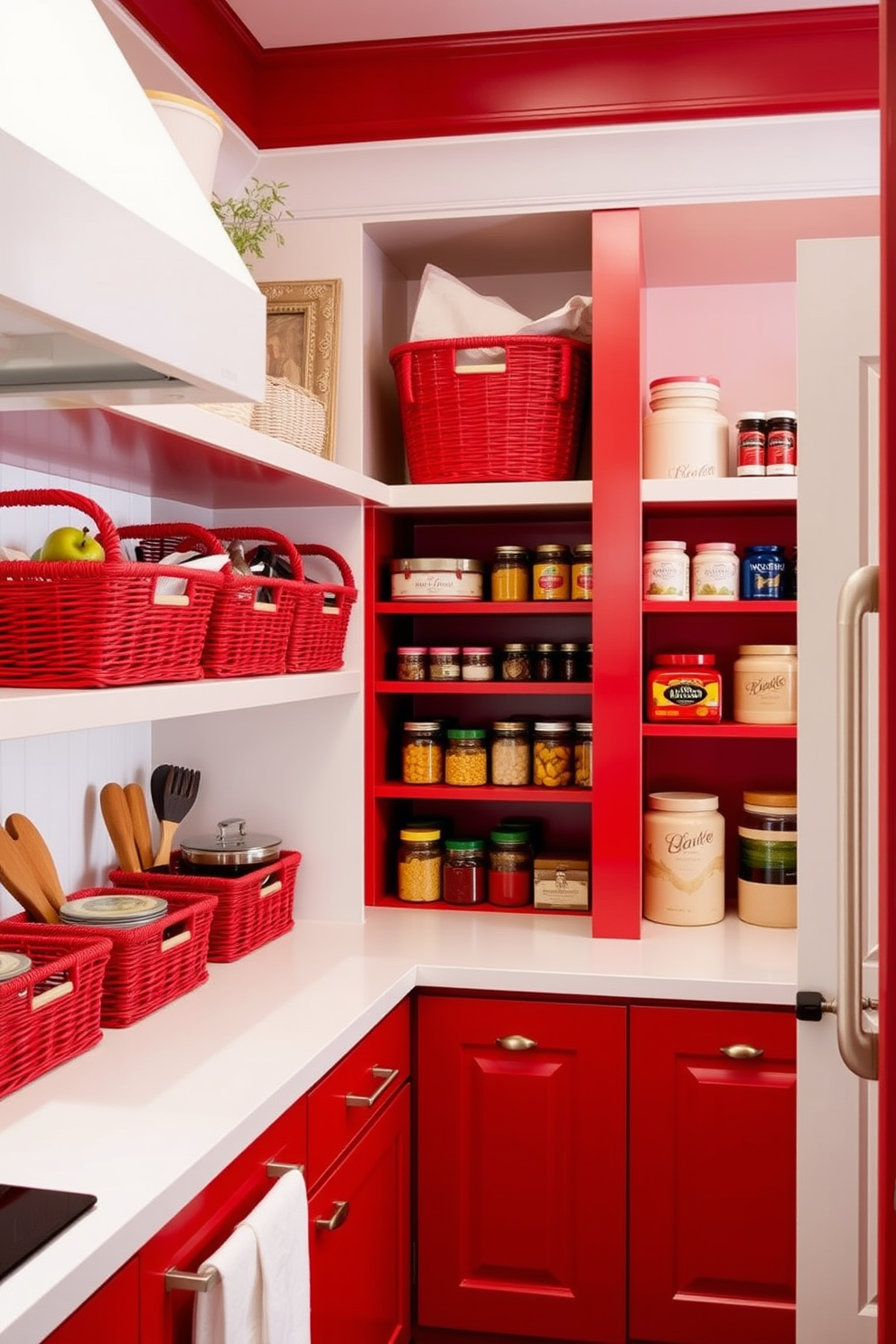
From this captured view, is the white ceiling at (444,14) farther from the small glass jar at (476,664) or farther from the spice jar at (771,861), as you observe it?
the spice jar at (771,861)

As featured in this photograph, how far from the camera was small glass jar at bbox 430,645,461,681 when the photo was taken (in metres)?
2.66

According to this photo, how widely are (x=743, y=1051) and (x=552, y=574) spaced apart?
1.01 metres

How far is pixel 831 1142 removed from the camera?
1834mm

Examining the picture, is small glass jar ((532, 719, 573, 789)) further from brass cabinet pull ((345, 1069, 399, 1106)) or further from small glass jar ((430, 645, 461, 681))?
brass cabinet pull ((345, 1069, 399, 1106))

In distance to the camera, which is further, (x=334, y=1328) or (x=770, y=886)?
(x=770, y=886)

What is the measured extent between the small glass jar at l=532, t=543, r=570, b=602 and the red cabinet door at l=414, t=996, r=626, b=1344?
0.84 m

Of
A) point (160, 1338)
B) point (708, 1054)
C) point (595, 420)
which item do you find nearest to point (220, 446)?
point (595, 420)

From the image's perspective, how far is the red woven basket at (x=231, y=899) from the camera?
2254 mm

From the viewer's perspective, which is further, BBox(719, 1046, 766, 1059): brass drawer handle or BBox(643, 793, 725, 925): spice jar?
BBox(643, 793, 725, 925): spice jar

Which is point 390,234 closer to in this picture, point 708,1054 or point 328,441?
point 328,441

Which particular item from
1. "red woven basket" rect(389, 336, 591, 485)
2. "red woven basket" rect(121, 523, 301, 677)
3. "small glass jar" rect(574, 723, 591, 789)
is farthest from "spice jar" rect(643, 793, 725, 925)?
"red woven basket" rect(121, 523, 301, 677)

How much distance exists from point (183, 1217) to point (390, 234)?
1941 millimetres

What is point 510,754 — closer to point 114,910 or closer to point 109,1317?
point 114,910

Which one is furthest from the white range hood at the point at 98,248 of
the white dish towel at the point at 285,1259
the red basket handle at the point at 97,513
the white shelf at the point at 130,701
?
the white dish towel at the point at 285,1259
